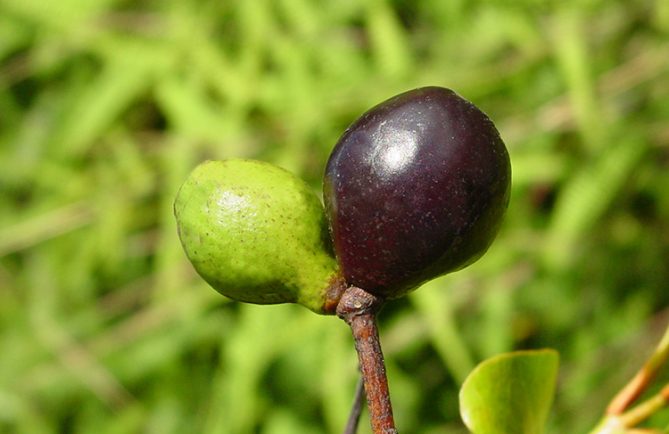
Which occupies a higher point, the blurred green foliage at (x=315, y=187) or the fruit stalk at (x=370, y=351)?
the fruit stalk at (x=370, y=351)

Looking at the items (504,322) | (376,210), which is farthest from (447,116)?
(504,322)

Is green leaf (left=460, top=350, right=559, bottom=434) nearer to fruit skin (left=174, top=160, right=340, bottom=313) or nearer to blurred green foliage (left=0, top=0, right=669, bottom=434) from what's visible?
fruit skin (left=174, top=160, right=340, bottom=313)

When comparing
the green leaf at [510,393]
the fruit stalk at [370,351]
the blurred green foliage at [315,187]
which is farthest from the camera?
the blurred green foliage at [315,187]

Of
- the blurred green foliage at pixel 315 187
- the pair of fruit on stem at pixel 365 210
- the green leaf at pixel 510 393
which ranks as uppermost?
the pair of fruit on stem at pixel 365 210

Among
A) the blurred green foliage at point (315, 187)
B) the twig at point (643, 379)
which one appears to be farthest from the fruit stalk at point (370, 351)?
the blurred green foliage at point (315, 187)

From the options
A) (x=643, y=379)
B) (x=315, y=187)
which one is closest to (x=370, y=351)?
(x=643, y=379)

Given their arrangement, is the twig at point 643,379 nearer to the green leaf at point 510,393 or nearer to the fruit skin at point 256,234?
the green leaf at point 510,393

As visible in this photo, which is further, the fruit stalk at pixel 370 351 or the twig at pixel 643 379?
the twig at pixel 643 379
